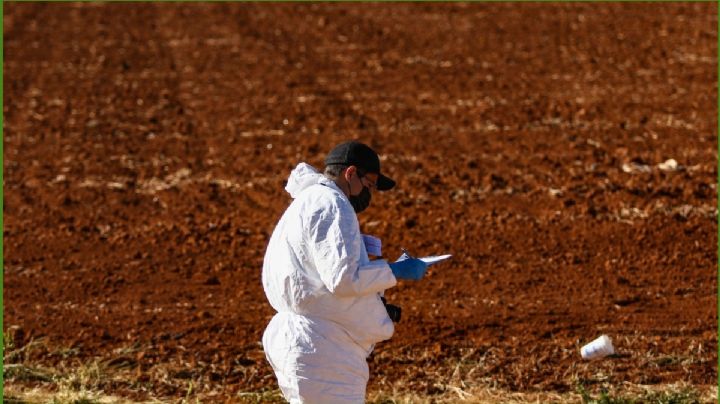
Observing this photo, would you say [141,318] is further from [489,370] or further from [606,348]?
[606,348]

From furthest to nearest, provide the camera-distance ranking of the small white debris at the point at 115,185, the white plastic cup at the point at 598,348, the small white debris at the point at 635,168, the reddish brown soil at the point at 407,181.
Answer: the small white debris at the point at 115,185 < the small white debris at the point at 635,168 < the reddish brown soil at the point at 407,181 < the white plastic cup at the point at 598,348

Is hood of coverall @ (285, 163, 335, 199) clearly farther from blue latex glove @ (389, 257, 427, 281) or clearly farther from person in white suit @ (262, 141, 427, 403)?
blue latex glove @ (389, 257, 427, 281)

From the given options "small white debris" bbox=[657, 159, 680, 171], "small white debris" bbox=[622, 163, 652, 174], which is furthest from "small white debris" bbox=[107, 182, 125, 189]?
"small white debris" bbox=[657, 159, 680, 171]

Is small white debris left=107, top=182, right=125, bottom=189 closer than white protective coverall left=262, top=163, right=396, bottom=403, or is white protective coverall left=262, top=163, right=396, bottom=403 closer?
white protective coverall left=262, top=163, right=396, bottom=403

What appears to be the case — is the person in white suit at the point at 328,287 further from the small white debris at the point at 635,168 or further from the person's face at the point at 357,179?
the small white debris at the point at 635,168

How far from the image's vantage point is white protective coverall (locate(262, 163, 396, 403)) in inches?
236

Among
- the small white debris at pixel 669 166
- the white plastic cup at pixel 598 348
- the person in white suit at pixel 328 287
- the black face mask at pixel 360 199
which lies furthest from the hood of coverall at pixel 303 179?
the small white debris at pixel 669 166

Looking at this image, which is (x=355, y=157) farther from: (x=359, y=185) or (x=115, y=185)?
(x=115, y=185)

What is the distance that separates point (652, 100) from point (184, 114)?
6130 mm

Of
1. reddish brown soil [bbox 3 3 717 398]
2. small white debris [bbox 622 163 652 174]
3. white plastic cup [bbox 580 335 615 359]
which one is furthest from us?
small white debris [bbox 622 163 652 174]

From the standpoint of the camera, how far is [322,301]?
6125 mm

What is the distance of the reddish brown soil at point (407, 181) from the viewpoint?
32.8 feet

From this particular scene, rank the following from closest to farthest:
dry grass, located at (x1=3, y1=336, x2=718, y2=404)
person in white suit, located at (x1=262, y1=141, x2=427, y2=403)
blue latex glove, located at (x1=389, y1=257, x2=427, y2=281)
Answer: person in white suit, located at (x1=262, y1=141, x2=427, y2=403), blue latex glove, located at (x1=389, y1=257, x2=427, y2=281), dry grass, located at (x1=3, y1=336, x2=718, y2=404)

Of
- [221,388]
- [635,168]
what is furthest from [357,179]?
[635,168]
